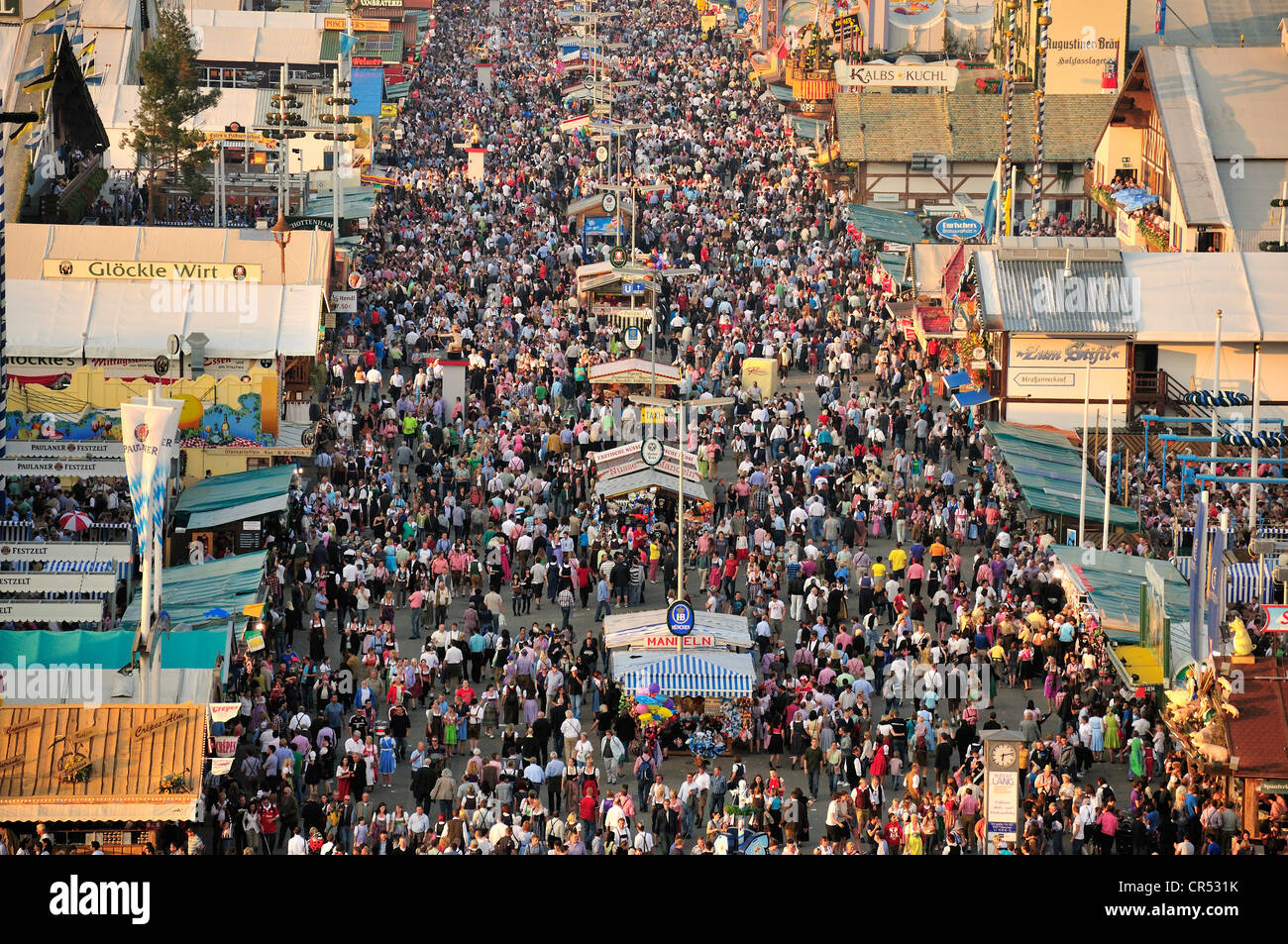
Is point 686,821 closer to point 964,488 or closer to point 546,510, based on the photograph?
point 546,510

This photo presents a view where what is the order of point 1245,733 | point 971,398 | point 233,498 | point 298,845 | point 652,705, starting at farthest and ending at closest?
point 971,398 < point 233,498 < point 652,705 < point 1245,733 < point 298,845

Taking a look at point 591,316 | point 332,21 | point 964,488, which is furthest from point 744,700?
point 332,21

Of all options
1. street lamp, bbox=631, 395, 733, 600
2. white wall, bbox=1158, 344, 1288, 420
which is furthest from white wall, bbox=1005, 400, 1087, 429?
street lamp, bbox=631, 395, 733, 600

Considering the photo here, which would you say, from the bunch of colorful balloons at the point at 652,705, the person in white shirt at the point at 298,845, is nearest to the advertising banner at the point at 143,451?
the person in white shirt at the point at 298,845

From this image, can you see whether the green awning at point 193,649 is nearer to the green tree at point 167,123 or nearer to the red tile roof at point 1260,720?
the red tile roof at point 1260,720

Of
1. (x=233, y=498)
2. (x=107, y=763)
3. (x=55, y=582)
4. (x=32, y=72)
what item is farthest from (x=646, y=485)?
(x=32, y=72)

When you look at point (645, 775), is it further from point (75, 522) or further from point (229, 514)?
point (75, 522)
